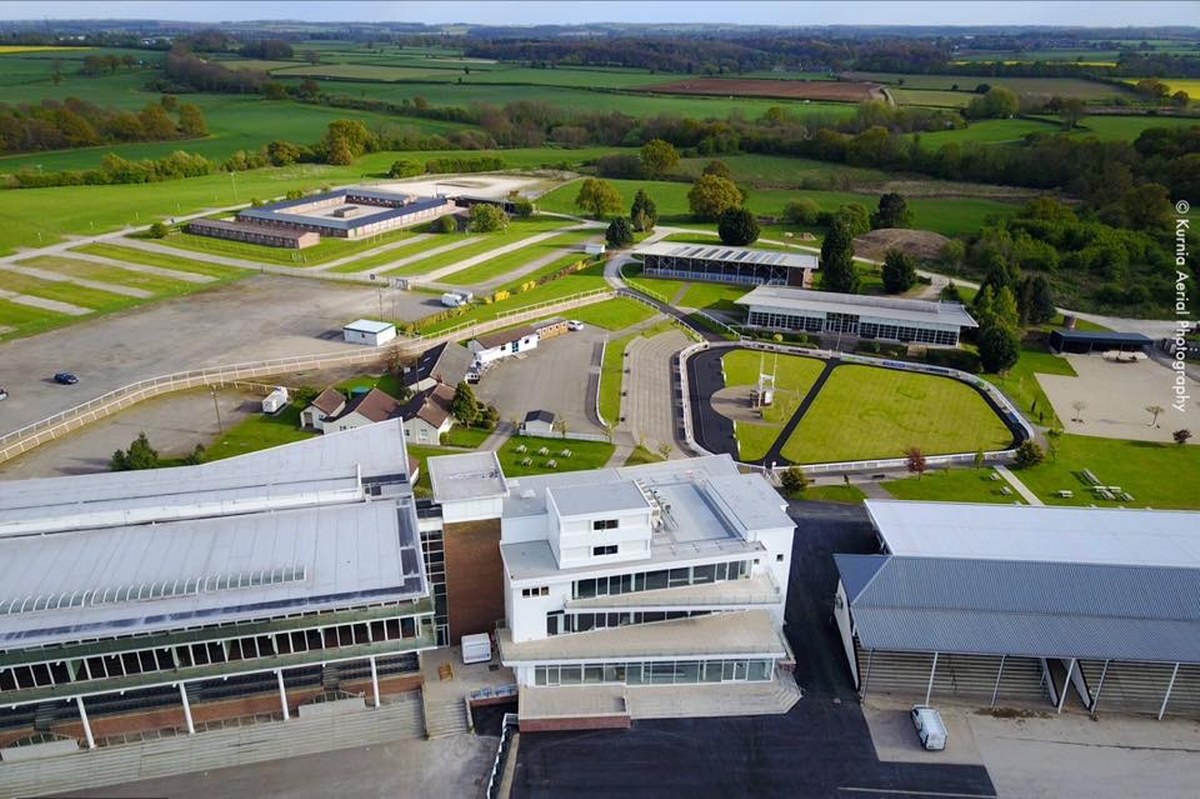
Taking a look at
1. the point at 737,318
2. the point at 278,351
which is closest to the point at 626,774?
the point at 278,351

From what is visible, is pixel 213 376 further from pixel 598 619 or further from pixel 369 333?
pixel 598 619

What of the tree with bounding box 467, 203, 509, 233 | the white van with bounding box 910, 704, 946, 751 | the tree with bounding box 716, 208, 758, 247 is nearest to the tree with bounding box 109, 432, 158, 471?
the white van with bounding box 910, 704, 946, 751

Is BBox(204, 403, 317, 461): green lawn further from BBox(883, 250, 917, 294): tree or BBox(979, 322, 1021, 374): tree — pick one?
BBox(883, 250, 917, 294): tree

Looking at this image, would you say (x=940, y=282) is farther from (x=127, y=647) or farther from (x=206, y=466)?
(x=127, y=647)

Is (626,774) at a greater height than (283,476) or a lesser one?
lesser

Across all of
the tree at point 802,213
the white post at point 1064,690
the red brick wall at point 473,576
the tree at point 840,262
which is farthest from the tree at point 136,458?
the tree at point 802,213

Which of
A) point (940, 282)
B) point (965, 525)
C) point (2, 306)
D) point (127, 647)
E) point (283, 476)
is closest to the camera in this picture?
point (127, 647)

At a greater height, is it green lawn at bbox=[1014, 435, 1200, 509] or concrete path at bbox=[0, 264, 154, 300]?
concrete path at bbox=[0, 264, 154, 300]
